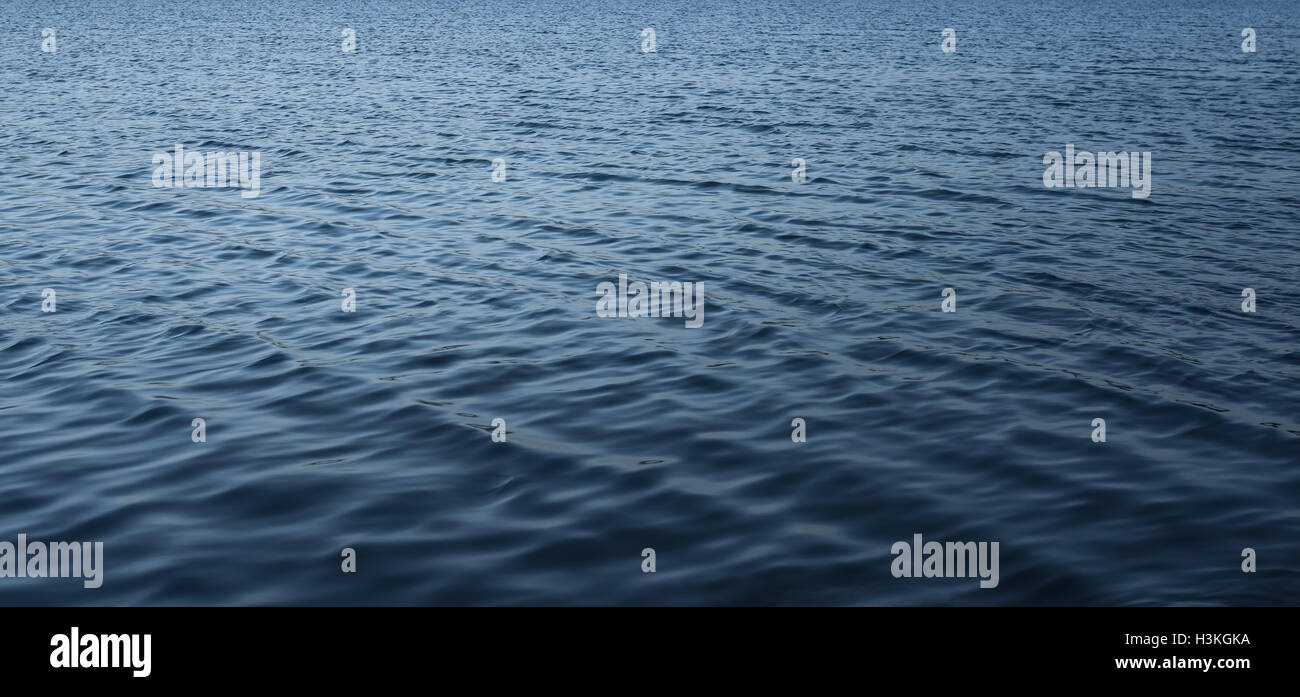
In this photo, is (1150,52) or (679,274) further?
(1150,52)

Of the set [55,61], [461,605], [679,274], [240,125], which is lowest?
[461,605]

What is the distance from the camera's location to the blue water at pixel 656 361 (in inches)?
416

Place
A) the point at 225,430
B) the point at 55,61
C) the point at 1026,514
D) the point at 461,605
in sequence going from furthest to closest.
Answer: the point at 55,61, the point at 225,430, the point at 1026,514, the point at 461,605

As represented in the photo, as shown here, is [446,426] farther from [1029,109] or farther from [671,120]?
[1029,109]

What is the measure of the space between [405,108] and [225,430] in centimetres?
3162

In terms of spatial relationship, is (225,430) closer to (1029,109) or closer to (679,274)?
(679,274)

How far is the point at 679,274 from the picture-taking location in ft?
66.6

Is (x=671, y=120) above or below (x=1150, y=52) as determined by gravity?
below

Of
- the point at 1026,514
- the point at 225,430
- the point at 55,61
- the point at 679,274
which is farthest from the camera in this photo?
the point at 55,61

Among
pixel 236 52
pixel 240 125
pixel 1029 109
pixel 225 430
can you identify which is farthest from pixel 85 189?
pixel 236 52

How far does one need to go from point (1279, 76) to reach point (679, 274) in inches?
1478

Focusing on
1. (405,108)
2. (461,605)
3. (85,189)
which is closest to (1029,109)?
(405,108)

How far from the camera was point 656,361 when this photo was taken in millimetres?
15719

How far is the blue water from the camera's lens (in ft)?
34.7
